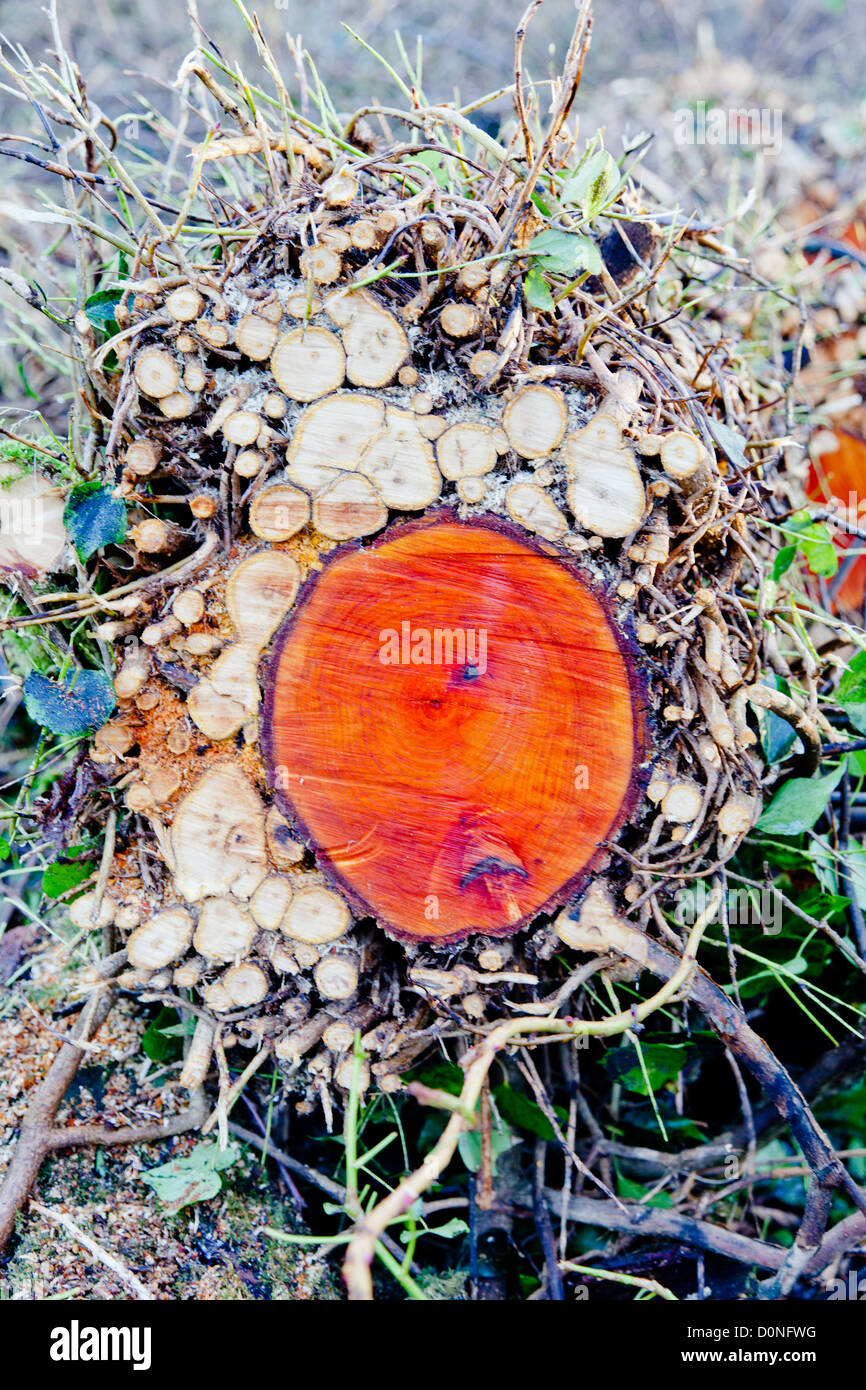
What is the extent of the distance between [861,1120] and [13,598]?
6.69 ft

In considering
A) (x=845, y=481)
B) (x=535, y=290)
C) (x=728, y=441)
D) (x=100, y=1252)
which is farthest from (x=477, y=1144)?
(x=845, y=481)

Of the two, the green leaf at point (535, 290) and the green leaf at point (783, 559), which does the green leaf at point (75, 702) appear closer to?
the green leaf at point (535, 290)

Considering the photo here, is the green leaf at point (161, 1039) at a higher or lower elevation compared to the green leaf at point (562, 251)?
lower

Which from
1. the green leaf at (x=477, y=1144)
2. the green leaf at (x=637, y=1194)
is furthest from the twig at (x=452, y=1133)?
the green leaf at (x=637, y=1194)

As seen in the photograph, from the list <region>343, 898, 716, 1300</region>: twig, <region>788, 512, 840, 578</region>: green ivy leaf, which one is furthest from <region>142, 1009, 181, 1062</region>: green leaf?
<region>788, 512, 840, 578</region>: green ivy leaf

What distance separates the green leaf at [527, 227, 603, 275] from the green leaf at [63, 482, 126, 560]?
0.71 metres

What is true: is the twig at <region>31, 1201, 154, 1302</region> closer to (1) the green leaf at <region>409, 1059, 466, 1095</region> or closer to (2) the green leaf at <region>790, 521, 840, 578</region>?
(1) the green leaf at <region>409, 1059, 466, 1095</region>

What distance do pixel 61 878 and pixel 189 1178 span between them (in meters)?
0.55

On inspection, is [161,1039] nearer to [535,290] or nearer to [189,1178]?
[189,1178]

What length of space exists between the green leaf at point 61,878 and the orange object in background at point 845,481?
1.75 m

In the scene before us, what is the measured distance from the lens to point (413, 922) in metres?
1.32

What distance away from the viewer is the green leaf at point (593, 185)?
1249 millimetres

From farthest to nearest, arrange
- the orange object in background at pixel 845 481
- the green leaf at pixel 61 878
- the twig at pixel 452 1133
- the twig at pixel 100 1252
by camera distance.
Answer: the orange object in background at pixel 845 481 < the green leaf at pixel 61 878 < the twig at pixel 100 1252 < the twig at pixel 452 1133
